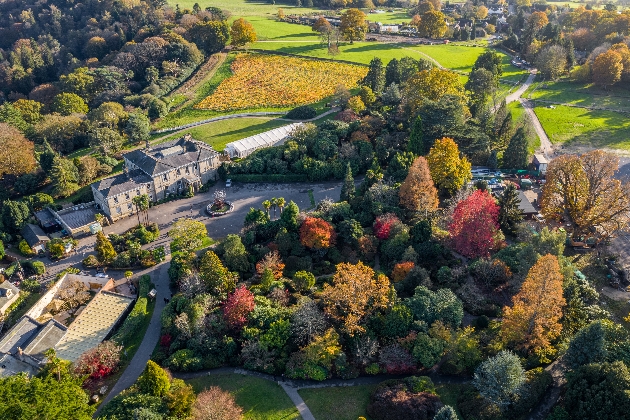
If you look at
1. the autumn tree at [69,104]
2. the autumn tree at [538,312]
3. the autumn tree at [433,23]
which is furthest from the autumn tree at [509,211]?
A: the autumn tree at [433,23]

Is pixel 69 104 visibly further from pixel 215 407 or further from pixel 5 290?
pixel 215 407

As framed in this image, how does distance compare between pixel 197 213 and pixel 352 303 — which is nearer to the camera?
pixel 352 303

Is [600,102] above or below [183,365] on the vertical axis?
above

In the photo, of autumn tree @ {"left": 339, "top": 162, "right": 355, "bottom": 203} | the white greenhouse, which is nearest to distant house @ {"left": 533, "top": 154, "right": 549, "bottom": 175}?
autumn tree @ {"left": 339, "top": 162, "right": 355, "bottom": 203}

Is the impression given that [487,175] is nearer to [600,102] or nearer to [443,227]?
[443,227]

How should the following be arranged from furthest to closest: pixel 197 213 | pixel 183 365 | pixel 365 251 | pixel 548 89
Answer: pixel 548 89 < pixel 197 213 < pixel 365 251 < pixel 183 365

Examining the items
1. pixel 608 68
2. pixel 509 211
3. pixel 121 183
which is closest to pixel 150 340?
pixel 121 183

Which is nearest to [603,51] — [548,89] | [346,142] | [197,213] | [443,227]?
[548,89]
